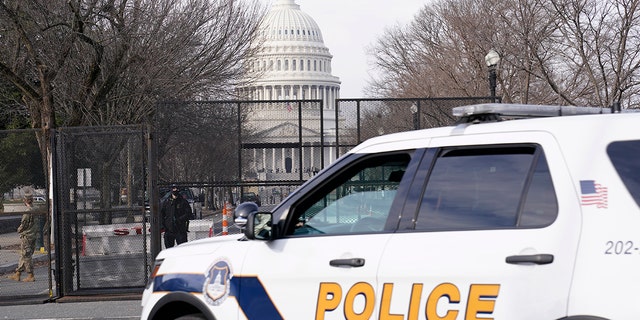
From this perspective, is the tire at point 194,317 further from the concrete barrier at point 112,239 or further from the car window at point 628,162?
the concrete barrier at point 112,239

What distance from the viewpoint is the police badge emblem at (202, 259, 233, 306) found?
578cm

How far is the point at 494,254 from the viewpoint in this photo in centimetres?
456

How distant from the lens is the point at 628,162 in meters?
4.28

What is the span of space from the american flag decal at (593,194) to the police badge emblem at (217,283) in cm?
232

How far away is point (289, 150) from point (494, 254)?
11196 millimetres

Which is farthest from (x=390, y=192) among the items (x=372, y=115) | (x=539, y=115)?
(x=372, y=115)

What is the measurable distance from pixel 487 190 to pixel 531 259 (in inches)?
20.1

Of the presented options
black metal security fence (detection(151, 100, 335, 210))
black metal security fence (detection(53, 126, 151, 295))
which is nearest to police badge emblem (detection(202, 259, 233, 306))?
black metal security fence (detection(53, 126, 151, 295))

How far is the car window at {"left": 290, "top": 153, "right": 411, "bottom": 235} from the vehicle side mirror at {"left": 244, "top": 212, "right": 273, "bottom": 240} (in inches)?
6.1

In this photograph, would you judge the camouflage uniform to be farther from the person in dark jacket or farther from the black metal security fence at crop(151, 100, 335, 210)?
the person in dark jacket

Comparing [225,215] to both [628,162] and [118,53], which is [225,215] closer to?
[118,53]

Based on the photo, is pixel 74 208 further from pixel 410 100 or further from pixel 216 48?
pixel 216 48

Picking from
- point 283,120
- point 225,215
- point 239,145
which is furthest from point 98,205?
point 283,120

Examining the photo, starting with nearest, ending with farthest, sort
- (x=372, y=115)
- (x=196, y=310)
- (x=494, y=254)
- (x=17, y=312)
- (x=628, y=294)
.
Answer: (x=628, y=294) → (x=494, y=254) → (x=196, y=310) → (x=17, y=312) → (x=372, y=115)
